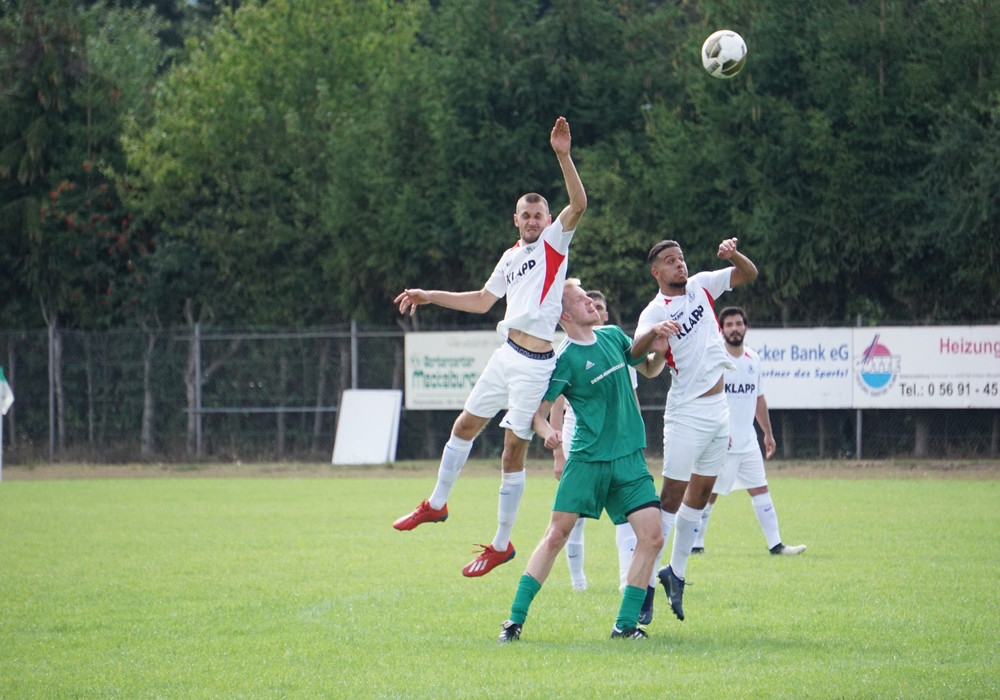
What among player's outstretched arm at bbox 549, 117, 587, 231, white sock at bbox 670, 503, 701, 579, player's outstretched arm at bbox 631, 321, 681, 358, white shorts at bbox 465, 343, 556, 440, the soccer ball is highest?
the soccer ball

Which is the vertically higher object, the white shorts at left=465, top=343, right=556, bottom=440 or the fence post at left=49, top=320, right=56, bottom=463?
the white shorts at left=465, top=343, right=556, bottom=440

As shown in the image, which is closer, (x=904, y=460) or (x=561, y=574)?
(x=561, y=574)

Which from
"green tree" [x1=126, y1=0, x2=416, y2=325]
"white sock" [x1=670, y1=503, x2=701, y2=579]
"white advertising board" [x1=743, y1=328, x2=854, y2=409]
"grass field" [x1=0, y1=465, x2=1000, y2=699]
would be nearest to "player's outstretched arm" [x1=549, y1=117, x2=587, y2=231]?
"white sock" [x1=670, y1=503, x2=701, y2=579]

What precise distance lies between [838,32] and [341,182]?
1260 centimetres

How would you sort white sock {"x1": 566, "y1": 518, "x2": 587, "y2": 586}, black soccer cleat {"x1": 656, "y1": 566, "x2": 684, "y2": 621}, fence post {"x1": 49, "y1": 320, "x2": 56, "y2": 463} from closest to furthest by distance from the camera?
black soccer cleat {"x1": 656, "y1": 566, "x2": 684, "y2": 621}
white sock {"x1": 566, "y1": 518, "x2": 587, "y2": 586}
fence post {"x1": 49, "y1": 320, "x2": 56, "y2": 463}

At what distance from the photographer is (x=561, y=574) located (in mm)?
11719

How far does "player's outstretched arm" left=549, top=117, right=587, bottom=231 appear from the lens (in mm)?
7879

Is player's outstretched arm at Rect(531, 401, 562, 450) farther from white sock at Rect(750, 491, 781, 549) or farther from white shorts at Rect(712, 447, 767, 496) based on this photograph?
white shorts at Rect(712, 447, 767, 496)

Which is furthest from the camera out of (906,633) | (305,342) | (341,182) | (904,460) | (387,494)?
(341,182)

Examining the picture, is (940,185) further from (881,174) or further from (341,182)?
(341,182)

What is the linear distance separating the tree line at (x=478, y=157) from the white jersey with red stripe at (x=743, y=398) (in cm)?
1219

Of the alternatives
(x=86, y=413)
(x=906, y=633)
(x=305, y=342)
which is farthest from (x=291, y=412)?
(x=906, y=633)

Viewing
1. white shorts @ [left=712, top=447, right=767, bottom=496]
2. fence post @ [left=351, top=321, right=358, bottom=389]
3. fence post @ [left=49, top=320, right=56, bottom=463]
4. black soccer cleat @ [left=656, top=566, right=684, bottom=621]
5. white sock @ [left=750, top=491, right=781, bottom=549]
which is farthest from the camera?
fence post @ [left=49, top=320, right=56, bottom=463]

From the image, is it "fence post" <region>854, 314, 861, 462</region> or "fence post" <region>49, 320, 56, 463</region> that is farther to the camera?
"fence post" <region>49, 320, 56, 463</region>
